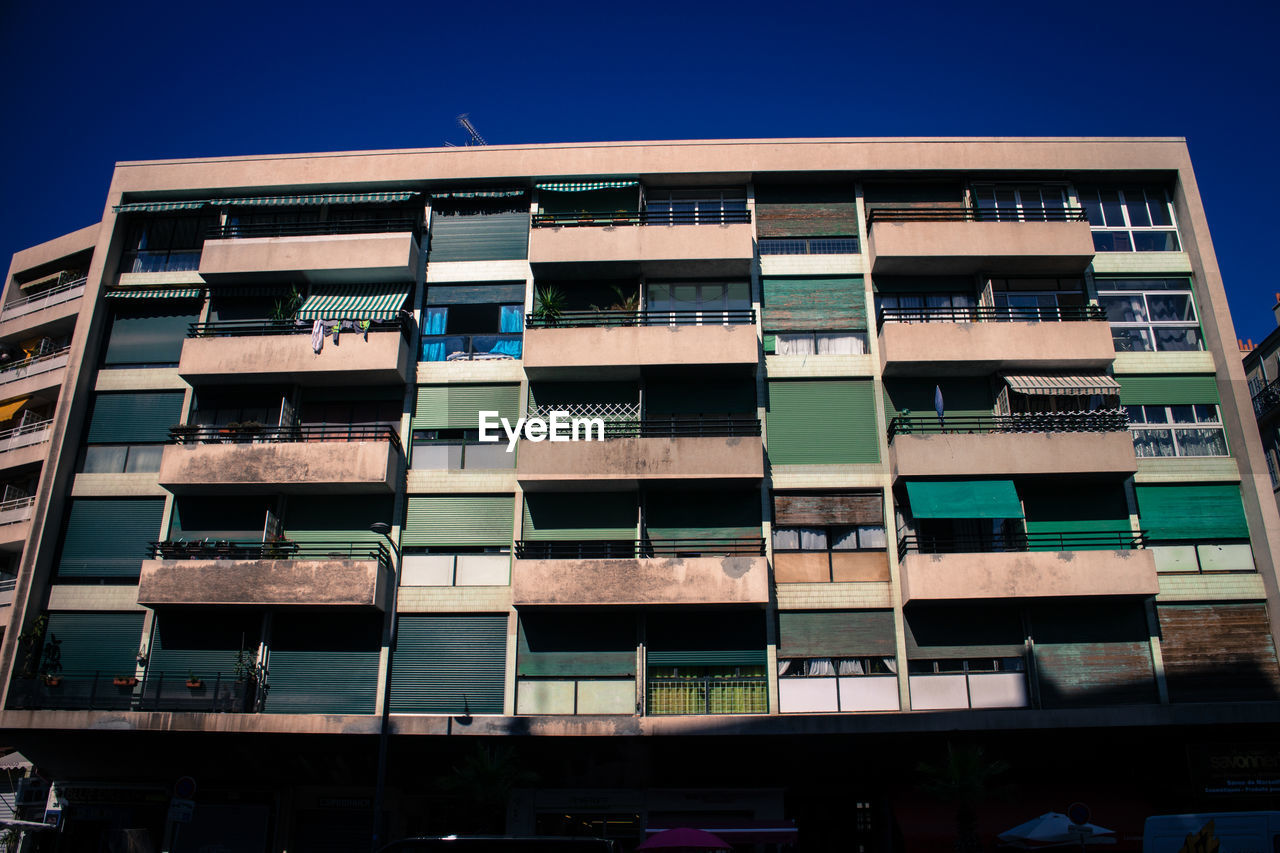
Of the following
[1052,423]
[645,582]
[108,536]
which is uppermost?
[1052,423]

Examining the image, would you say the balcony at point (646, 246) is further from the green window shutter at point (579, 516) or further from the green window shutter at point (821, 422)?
the green window shutter at point (579, 516)

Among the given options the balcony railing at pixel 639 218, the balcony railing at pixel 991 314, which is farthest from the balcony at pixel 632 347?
the balcony railing at pixel 991 314

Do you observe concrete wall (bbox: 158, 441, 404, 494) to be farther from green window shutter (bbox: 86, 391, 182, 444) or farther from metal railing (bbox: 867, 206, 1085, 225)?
metal railing (bbox: 867, 206, 1085, 225)

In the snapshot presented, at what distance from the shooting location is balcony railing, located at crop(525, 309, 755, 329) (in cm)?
2422

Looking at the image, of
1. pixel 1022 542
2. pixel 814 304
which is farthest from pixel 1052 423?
pixel 814 304

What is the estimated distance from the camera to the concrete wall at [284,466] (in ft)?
74.3

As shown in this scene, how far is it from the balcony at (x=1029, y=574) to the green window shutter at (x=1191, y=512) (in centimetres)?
145

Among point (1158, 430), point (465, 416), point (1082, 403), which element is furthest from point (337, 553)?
point (1158, 430)

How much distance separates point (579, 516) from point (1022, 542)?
1081cm

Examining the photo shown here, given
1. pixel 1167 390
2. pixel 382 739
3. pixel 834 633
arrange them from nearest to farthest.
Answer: pixel 382 739 → pixel 834 633 → pixel 1167 390

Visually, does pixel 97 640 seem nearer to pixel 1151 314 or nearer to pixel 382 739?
pixel 382 739

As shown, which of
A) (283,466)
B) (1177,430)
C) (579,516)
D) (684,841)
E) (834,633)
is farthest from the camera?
(1177,430)

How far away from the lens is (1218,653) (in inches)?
854

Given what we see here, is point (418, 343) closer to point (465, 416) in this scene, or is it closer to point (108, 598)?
point (465, 416)
